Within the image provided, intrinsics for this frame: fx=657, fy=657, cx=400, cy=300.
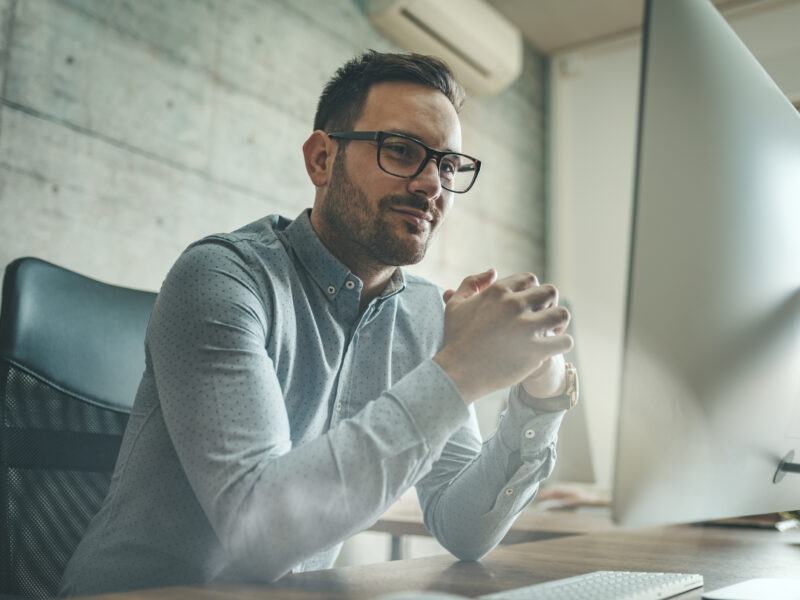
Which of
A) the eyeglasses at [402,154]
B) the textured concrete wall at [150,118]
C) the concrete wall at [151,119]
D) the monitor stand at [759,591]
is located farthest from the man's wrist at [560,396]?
the textured concrete wall at [150,118]

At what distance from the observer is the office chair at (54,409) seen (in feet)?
3.17

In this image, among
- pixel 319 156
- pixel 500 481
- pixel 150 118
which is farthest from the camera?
pixel 150 118

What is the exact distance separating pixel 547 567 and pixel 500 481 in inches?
6.4

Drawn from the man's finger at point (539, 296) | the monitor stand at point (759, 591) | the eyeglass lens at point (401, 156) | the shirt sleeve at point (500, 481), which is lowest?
the monitor stand at point (759, 591)

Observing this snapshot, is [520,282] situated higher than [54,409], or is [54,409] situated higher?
[520,282]

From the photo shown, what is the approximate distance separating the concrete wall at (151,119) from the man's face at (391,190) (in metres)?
0.93

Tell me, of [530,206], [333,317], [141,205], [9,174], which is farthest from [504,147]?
[333,317]

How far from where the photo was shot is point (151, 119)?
212cm

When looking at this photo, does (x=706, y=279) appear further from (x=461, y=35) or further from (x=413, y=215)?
(x=461, y=35)

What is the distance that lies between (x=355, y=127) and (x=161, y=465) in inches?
26.8

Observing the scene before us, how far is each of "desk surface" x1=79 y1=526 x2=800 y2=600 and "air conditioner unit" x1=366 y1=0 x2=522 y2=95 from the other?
2.50 meters

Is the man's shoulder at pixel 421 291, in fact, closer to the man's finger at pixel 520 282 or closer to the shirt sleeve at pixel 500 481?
the shirt sleeve at pixel 500 481

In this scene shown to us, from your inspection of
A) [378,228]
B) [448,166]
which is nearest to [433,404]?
[378,228]

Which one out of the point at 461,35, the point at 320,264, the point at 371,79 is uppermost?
the point at 461,35
